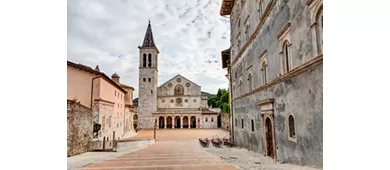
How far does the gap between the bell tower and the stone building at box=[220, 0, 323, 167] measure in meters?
21.4

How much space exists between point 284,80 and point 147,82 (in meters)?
25.8

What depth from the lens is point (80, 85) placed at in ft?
29.0

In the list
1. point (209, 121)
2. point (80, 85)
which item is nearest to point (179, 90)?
point (209, 121)

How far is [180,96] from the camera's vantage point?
101 ft

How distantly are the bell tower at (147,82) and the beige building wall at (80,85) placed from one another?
63.3 ft

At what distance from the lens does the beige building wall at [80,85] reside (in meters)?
8.16

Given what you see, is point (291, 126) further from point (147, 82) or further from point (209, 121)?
point (147, 82)

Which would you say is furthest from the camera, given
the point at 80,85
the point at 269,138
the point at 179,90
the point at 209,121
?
the point at 179,90

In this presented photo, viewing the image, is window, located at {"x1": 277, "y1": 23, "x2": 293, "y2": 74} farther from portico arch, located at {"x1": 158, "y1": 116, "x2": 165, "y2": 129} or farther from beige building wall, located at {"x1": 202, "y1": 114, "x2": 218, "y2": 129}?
portico arch, located at {"x1": 158, "y1": 116, "x2": 165, "y2": 129}

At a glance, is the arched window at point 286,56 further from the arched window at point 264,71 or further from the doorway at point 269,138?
the doorway at point 269,138

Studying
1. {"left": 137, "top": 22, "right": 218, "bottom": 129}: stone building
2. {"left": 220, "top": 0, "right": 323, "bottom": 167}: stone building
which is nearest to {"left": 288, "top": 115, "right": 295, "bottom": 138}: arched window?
{"left": 220, "top": 0, "right": 323, "bottom": 167}: stone building
